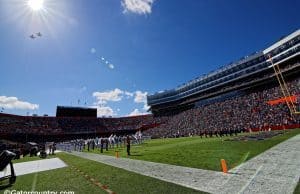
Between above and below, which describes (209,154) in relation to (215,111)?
below

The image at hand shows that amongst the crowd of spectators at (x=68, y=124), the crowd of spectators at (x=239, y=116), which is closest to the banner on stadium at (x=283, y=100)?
the crowd of spectators at (x=239, y=116)

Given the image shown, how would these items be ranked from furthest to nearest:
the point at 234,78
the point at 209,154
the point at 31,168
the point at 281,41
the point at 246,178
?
1. the point at 234,78
2. the point at 281,41
3. the point at 31,168
4. the point at 209,154
5. the point at 246,178

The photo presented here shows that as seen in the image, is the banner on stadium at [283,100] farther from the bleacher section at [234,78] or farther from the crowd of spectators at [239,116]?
the bleacher section at [234,78]

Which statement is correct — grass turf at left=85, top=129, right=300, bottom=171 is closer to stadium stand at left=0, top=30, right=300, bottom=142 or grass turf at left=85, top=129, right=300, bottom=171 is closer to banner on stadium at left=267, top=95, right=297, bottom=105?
stadium stand at left=0, top=30, right=300, bottom=142

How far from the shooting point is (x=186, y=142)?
118 feet

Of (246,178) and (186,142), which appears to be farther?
(186,142)

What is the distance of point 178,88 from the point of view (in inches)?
4503

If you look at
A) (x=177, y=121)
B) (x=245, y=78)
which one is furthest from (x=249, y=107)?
(x=177, y=121)

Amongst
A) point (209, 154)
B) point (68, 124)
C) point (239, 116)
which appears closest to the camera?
point (209, 154)

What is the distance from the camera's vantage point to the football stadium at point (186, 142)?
9.41m

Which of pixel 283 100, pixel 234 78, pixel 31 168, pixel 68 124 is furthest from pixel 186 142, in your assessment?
pixel 68 124

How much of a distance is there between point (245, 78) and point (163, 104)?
47156 mm

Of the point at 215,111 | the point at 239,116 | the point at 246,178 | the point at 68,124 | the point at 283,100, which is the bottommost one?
the point at 246,178

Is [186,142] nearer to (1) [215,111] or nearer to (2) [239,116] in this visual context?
(2) [239,116]
